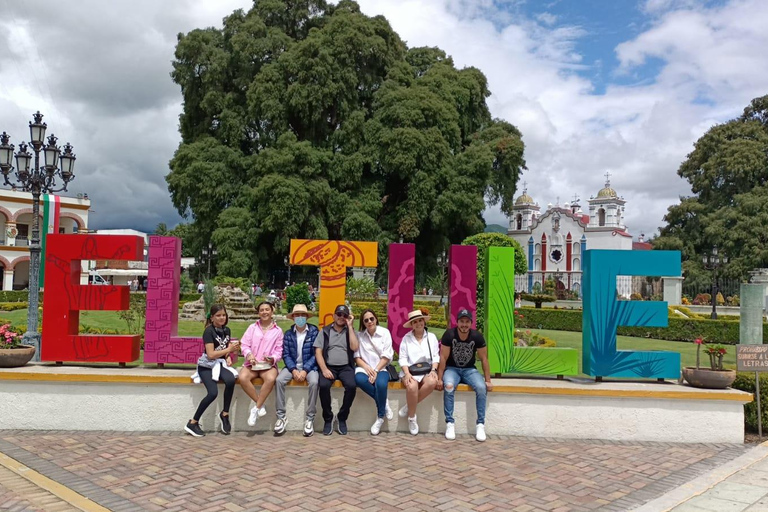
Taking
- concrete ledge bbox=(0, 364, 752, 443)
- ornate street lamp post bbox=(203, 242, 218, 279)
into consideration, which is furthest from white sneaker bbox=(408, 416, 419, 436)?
ornate street lamp post bbox=(203, 242, 218, 279)

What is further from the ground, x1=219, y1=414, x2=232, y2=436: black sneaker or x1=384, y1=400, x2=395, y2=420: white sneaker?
x1=384, y1=400, x2=395, y2=420: white sneaker

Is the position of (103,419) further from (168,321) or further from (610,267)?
(610,267)

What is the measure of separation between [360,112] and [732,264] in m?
24.6

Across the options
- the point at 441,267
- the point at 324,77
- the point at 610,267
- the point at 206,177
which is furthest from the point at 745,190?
the point at 610,267

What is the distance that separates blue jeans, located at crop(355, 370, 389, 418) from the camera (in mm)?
6965

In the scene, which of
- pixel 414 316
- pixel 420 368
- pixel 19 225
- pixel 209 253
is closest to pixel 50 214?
pixel 19 225

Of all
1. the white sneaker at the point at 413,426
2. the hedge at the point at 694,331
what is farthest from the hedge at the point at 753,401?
the hedge at the point at 694,331

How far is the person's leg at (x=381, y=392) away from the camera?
274 inches

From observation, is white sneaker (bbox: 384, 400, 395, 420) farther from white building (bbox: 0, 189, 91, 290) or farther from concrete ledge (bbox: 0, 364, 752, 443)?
white building (bbox: 0, 189, 91, 290)

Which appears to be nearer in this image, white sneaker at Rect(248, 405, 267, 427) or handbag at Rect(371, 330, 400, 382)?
white sneaker at Rect(248, 405, 267, 427)

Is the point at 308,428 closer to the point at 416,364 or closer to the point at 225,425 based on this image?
the point at 225,425

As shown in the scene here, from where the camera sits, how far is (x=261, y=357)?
280 inches

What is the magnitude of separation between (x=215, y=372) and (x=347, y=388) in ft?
5.17

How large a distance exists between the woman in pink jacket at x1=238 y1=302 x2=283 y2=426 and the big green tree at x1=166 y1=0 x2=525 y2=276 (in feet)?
75.3
